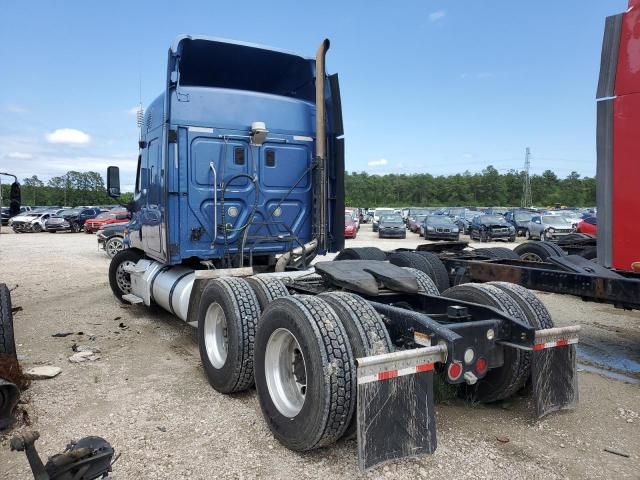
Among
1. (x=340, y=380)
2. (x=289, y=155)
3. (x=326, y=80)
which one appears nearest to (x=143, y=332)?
(x=289, y=155)

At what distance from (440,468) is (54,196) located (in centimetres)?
9563

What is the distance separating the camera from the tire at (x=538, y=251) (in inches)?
320

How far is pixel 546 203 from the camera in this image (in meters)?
90.4

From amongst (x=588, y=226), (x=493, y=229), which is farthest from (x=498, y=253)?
(x=493, y=229)

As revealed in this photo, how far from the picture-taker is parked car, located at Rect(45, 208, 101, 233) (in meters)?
34.0

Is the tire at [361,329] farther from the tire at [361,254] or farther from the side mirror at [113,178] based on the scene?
the side mirror at [113,178]

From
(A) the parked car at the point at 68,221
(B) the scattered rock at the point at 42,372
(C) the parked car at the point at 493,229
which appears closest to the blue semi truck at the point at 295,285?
(B) the scattered rock at the point at 42,372

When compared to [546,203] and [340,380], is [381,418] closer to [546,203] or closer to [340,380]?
[340,380]

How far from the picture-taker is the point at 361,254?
742cm

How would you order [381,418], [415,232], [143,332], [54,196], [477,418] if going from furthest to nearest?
[54,196] → [415,232] → [143,332] → [477,418] → [381,418]

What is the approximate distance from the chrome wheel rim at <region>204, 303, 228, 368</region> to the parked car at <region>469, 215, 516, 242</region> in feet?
78.3

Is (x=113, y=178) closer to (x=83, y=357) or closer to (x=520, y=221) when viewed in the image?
(x=83, y=357)

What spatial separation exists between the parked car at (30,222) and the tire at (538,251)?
3336 centimetres

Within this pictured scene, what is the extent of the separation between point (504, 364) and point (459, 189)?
103301 millimetres
